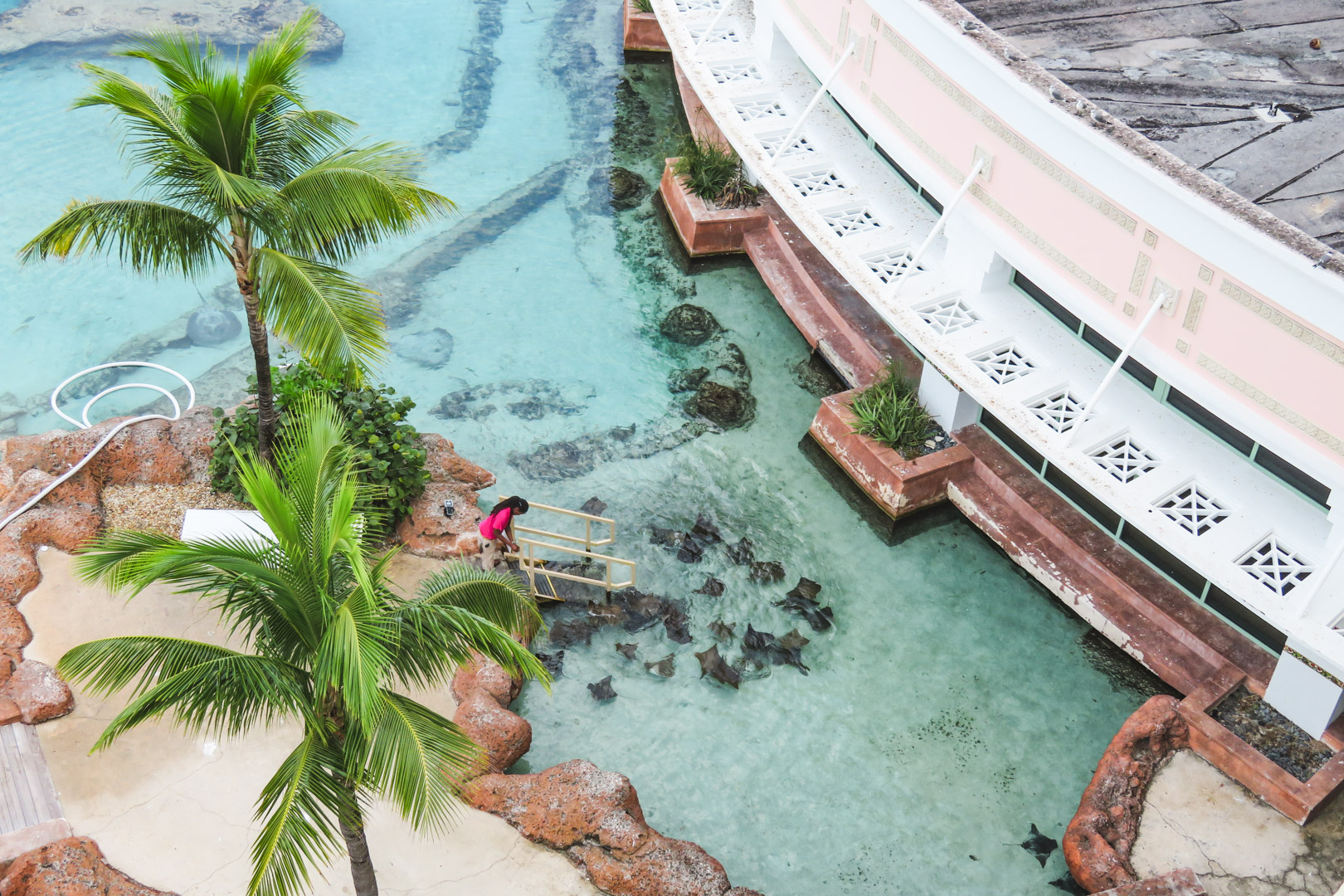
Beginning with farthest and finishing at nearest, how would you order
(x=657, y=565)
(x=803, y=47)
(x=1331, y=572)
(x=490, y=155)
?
1. (x=490, y=155)
2. (x=803, y=47)
3. (x=657, y=565)
4. (x=1331, y=572)

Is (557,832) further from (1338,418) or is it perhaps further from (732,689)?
(1338,418)

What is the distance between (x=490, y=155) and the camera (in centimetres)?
2288

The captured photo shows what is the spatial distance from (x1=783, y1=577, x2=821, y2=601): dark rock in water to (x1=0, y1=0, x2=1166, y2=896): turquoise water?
215 millimetres

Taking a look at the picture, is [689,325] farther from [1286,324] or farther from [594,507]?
[1286,324]

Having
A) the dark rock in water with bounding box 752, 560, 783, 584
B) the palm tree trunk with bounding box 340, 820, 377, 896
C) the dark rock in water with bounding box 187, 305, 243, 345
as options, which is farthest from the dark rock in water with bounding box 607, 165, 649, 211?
the palm tree trunk with bounding box 340, 820, 377, 896

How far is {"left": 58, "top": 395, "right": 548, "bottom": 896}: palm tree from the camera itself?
25.0 ft

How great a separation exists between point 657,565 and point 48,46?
2075cm

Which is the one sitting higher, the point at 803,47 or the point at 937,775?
the point at 803,47

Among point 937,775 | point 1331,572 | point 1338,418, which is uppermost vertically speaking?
point 1338,418

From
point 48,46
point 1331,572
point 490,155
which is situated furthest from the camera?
point 48,46

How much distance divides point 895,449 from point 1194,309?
14.7 feet

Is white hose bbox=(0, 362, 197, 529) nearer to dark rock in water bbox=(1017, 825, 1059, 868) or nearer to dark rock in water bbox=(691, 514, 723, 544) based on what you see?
dark rock in water bbox=(691, 514, 723, 544)

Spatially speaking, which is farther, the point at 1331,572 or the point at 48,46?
the point at 48,46

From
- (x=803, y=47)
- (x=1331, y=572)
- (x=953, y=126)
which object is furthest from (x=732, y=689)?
(x=803, y=47)
